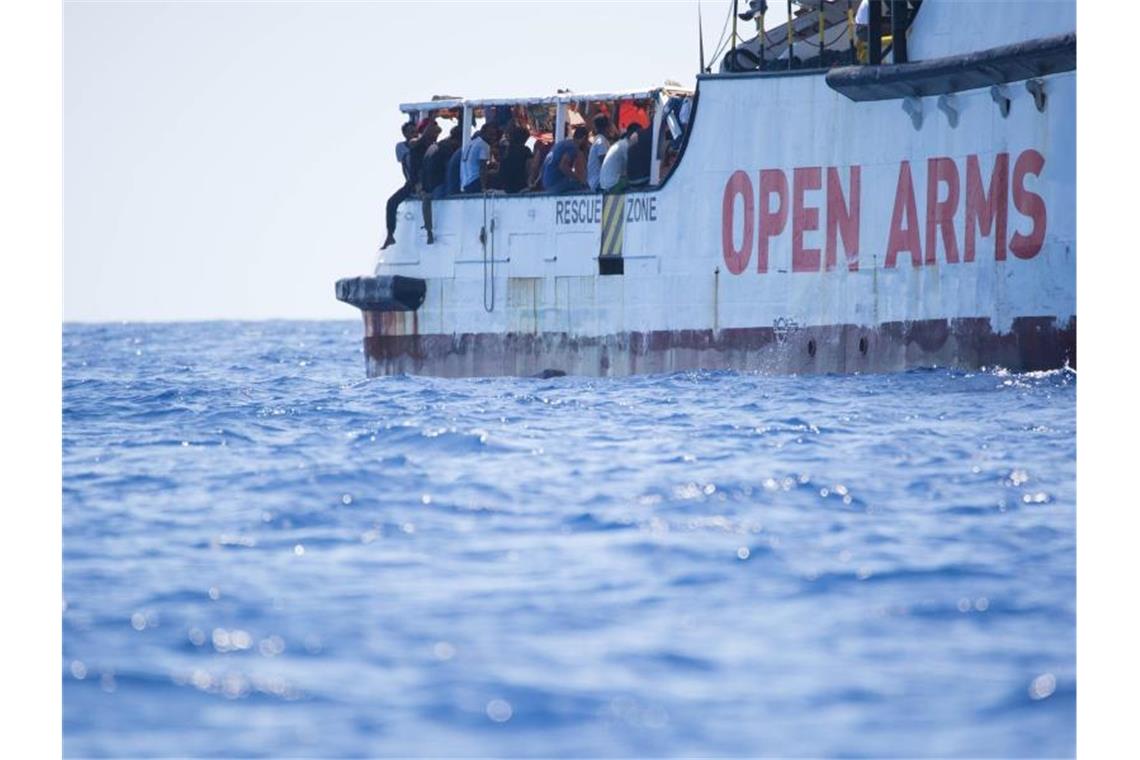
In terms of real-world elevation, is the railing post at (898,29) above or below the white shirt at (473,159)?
above

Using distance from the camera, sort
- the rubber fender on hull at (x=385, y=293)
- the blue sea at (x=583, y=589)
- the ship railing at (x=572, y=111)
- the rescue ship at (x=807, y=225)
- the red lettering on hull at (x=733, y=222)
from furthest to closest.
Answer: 1. the rubber fender on hull at (x=385, y=293)
2. the ship railing at (x=572, y=111)
3. the red lettering on hull at (x=733, y=222)
4. the rescue ship at (x=807, y=225)
5. the blue sea at (x=583, y=589)

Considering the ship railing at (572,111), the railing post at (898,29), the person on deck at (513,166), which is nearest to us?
the railing post at (898,29)

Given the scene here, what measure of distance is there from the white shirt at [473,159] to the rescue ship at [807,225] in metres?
0.33

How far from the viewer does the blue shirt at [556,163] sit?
22922 millimetres

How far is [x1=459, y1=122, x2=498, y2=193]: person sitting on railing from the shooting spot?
23953 mm

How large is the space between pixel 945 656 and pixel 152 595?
354cm

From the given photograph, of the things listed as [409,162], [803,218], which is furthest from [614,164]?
[409,162]

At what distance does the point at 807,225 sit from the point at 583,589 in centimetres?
1200

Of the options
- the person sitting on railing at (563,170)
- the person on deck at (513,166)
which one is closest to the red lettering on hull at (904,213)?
the person sitting on railing at (563,170)

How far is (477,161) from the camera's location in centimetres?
2402

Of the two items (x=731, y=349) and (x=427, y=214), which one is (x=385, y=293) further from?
(x=731, y=349)

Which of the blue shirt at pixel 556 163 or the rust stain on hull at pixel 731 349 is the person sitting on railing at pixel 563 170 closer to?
the blue shirt at pixel 556 163

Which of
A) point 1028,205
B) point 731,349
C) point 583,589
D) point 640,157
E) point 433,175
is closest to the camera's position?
point 583,589
